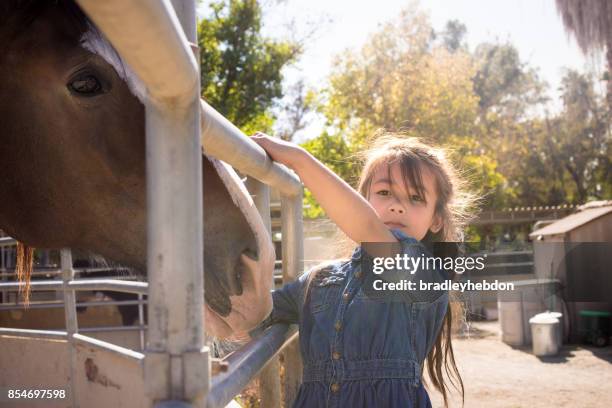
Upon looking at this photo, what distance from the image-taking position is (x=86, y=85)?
1.33 m

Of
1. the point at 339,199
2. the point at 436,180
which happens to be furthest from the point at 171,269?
the point at 436,180

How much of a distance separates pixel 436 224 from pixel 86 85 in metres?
1.05

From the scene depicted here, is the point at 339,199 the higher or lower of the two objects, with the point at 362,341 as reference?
higher

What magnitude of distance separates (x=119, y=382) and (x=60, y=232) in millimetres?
1647

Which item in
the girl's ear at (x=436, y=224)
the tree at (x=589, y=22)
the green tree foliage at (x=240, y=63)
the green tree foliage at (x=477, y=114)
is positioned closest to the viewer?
the girl's ear at (x=436, y=224)

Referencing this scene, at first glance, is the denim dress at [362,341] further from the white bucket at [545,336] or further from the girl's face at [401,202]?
the white bucket at [545,336]

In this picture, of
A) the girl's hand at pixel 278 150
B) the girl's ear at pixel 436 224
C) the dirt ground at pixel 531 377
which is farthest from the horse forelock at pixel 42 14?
the dirt ground at pixel 531 377

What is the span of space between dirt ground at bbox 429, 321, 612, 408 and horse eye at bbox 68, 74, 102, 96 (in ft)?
11.9

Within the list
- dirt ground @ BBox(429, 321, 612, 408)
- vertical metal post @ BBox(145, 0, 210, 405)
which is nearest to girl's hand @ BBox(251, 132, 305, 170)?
vertical metal post @ BBox(145, 0, 210, 405)

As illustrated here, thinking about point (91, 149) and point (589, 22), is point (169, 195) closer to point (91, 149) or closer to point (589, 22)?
point (91, 149)

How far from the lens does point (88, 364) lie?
3.10 meters

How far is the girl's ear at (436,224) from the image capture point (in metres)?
1.65

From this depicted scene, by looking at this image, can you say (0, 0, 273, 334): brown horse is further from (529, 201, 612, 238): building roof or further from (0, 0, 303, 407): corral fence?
(529, 201, 612, 238): building roof

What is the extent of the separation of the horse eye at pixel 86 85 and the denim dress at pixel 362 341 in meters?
0.75
